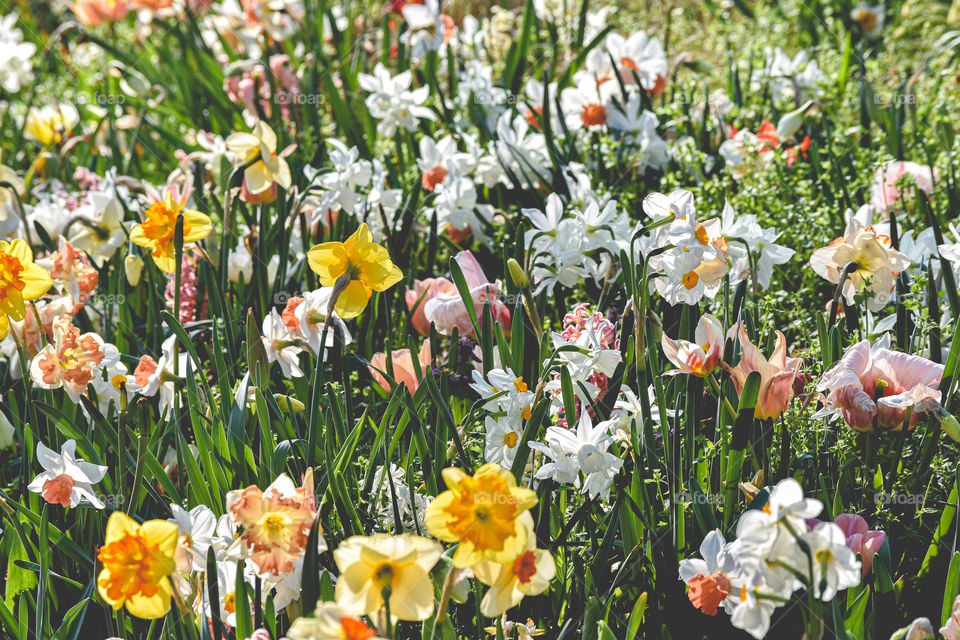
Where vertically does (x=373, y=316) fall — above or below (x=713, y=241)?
below

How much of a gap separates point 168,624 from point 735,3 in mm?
3569

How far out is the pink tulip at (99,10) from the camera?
4055mm

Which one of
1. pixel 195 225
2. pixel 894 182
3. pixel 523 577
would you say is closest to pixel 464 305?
pixel 195 225

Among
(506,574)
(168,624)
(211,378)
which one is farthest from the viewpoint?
(211,378)

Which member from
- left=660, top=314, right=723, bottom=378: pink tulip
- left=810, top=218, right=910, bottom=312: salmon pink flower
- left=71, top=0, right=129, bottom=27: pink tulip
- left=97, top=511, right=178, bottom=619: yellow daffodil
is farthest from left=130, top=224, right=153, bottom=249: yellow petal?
left=71, top=0, right=129, bottom=27: pink tulip

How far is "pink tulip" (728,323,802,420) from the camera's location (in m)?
1.22

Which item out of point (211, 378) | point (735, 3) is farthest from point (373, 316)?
point (735, 3)

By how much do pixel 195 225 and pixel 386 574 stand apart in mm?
970

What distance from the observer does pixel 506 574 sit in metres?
0.89

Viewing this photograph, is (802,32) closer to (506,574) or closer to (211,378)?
(211,378)

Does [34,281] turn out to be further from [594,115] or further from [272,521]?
[594,115]

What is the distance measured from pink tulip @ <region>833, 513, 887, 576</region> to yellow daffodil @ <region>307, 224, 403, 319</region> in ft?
2.29

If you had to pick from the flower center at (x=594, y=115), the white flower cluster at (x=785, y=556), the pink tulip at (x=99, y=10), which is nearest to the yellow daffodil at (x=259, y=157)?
the flower center at (x=594, y=115)

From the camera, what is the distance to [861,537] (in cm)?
115
